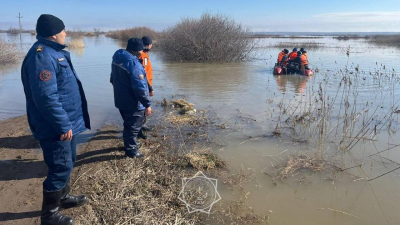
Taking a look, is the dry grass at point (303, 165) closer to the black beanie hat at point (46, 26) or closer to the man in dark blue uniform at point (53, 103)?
the man in dark blue uniform at point (53, 103)

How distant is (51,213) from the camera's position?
2.79m

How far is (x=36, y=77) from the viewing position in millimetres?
2449

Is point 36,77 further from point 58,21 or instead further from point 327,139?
point 327,139

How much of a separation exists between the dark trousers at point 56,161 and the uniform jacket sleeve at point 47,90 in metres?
0.18

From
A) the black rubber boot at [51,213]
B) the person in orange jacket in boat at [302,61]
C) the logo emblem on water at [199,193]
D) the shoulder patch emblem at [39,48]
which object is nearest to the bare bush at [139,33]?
the person in orange jacket in boat at [302,61]

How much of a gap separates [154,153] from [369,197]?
294cm

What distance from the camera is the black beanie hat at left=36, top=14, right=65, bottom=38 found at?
2.60m

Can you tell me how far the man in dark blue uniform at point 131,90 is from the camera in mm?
4043

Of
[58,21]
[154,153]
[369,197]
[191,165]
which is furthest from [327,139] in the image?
[58,21]

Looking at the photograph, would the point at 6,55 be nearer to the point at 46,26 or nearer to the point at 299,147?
the point at 46,26

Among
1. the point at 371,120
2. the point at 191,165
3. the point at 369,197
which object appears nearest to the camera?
the point at 369,197

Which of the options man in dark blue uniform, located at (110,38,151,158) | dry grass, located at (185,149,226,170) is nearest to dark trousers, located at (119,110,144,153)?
man in dark blue uniform, located at (110,38,151,158)

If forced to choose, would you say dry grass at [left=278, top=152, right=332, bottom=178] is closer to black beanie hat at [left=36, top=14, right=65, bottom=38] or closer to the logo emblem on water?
the logo emblem on water

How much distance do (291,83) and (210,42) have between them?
9.75 metres
